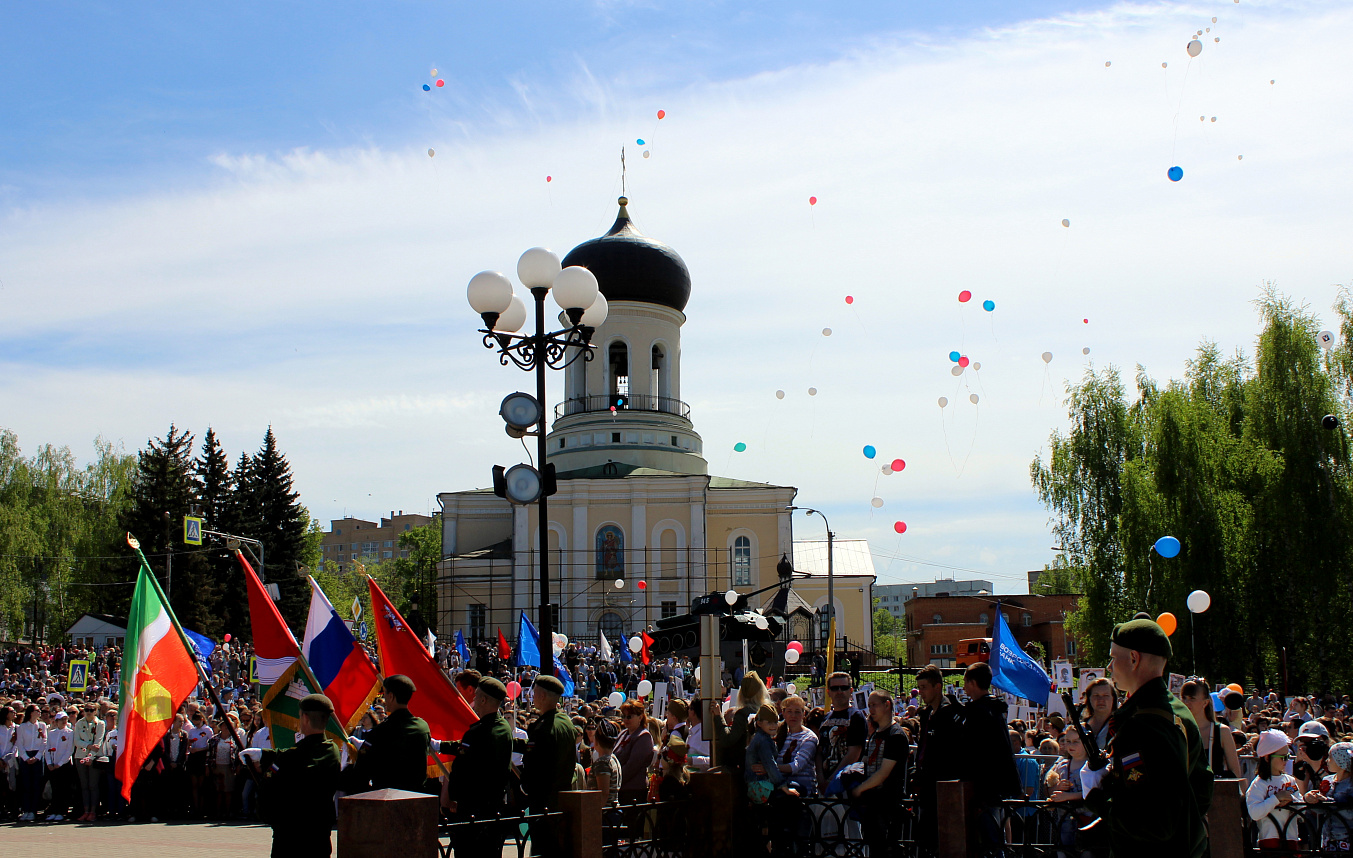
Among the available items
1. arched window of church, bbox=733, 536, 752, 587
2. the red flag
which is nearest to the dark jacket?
the red flag

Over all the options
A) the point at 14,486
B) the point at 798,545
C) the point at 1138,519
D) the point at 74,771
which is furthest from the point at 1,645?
the point at 1138,519

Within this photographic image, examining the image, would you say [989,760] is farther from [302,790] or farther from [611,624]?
[611,624]

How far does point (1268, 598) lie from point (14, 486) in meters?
54.5

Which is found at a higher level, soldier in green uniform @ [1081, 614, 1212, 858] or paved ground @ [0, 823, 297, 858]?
soldier in green uniform @ [1081, 614, 1212, 858]

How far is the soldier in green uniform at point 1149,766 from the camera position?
16.0 ft

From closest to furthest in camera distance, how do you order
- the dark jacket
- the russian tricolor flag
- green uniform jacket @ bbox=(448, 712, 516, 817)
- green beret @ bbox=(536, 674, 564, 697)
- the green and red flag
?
1. the dark jacket
2. green uniform jacket @ bbox=(448, 712, 516, 817)
3. green beret @ bbox=(536, 674, 564, 697)
4. the green and red flag
5. the russian tricolor flag

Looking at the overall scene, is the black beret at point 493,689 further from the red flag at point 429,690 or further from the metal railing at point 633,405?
the metal railing at point 633,405

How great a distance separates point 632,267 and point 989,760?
45891 millimetres

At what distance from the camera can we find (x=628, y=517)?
50.6 meters

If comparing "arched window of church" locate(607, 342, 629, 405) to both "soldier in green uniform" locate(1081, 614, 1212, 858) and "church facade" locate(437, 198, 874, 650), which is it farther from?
"soldier in green uniform" locate(1081, 614, 1212, 858)

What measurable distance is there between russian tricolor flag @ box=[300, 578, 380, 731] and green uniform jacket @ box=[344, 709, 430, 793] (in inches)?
94.0

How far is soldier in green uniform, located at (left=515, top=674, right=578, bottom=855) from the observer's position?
8.02 m

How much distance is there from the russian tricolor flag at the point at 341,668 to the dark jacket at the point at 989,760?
5.05m

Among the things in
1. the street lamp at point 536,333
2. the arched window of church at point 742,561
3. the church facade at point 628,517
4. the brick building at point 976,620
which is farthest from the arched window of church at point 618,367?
the street lamp at point 536,333
